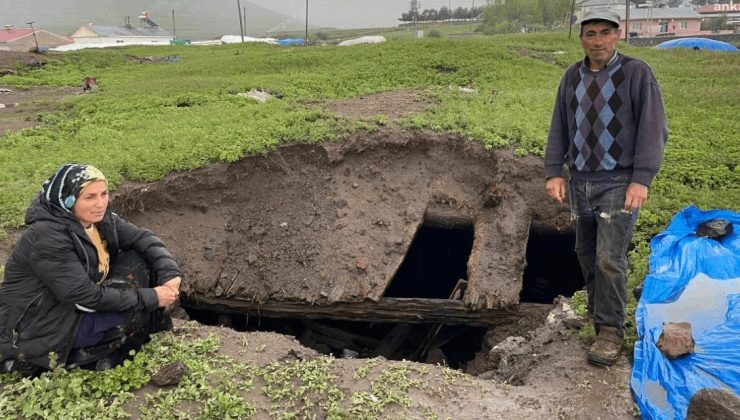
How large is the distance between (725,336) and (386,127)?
24.8 feet

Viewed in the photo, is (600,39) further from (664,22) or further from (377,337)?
(664,22)

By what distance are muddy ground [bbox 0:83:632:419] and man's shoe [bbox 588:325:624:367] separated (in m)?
2.29

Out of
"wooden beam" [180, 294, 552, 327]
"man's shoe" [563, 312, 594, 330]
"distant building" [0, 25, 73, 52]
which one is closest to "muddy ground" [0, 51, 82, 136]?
"wooden beam" [180, 294, 552, 327]

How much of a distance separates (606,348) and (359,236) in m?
5.03

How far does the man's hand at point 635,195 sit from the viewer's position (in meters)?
4.66

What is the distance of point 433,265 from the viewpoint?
1215 centimetres

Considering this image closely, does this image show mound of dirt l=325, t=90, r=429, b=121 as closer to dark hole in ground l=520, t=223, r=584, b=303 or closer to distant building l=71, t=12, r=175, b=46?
dark hole in ground l=520, t=223, r=584, b=303

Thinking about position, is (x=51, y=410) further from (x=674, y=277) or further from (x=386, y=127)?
(x=386, y=127)

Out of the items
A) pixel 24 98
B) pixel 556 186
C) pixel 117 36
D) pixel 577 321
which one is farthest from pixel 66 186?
pixel 117 36

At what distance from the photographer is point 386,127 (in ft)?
36.3

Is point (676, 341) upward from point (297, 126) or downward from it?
downward

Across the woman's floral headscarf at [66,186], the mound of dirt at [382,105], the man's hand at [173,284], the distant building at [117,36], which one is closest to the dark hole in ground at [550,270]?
the mound of dirt at [382,105]

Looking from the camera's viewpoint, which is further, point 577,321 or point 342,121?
point 342,121

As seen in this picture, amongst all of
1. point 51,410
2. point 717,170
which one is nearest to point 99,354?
point 51,410
